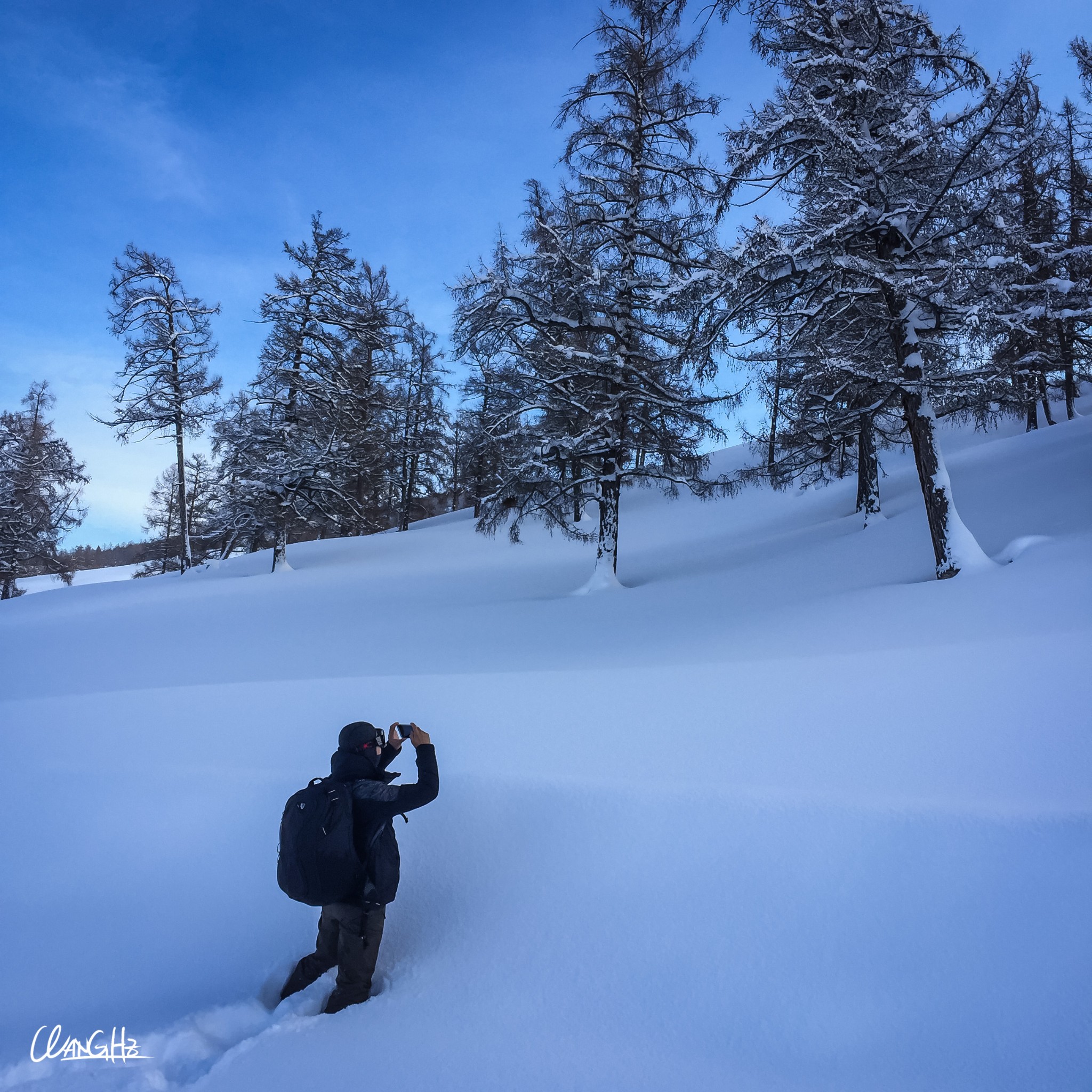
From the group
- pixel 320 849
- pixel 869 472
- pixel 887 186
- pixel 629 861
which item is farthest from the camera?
pixel 869 472

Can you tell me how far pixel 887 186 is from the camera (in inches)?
316

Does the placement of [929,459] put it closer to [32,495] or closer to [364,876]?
[364,876]

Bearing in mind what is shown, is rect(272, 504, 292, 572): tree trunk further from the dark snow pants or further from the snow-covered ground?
the dark snow pants

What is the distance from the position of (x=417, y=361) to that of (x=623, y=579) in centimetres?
1761

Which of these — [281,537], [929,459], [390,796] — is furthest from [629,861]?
[281,537]

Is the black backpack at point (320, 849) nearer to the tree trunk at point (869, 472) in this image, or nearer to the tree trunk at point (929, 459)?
the tree trunk at point (929, 459)

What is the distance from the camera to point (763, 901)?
3.21 metres

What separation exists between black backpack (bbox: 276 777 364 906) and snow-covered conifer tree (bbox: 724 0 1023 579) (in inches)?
285

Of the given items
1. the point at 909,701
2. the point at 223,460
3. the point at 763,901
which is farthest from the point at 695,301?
the point at 223,460

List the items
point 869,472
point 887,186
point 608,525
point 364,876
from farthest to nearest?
point 869,472 → point 608,525 → point 887,186 → point 364,876

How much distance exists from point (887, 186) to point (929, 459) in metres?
3.46

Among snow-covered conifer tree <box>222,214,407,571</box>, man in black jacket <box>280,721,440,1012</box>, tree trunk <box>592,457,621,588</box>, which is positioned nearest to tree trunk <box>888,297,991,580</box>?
tree trunk <box>592,457,621,588</box>

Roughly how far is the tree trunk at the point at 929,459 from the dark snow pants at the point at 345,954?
750 cm

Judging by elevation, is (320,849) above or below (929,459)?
below
